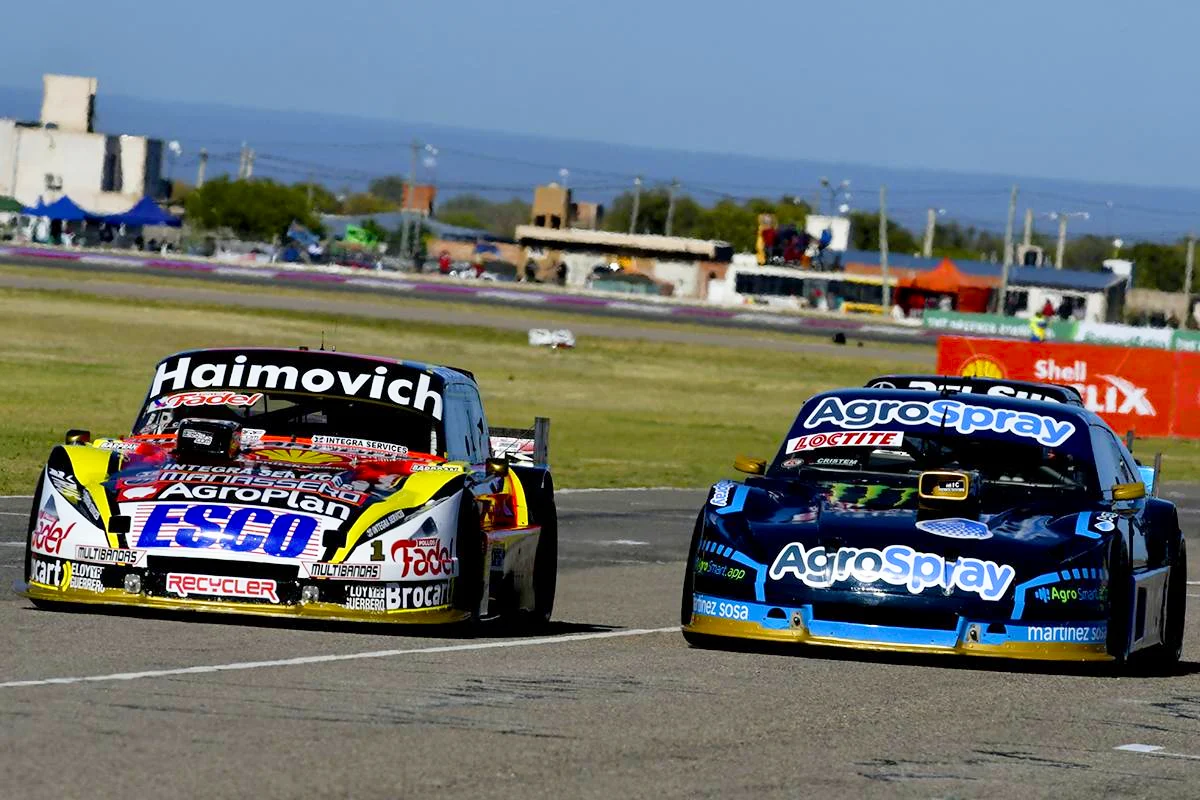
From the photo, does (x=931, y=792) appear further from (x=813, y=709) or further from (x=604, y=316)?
(x=604, y=316)

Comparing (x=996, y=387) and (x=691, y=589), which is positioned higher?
(x=996, y=387)

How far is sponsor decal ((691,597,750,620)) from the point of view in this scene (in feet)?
36.6

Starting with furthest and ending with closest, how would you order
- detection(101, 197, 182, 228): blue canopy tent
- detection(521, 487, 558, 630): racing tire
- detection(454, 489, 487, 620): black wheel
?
detection(101, 197, 182, 228): blue canopy tent
detection(521, 487, 558, 630): racing tire
detection(454, 489, 487, 620): black wheel

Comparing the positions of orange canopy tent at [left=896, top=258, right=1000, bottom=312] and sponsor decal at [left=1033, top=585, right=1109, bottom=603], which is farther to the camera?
orange canopy tent at [left=896, top=258, right=1000, bottom=312]

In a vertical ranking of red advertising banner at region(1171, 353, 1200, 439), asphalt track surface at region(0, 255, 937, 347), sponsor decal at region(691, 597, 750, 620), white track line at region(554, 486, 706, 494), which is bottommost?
asphalt track surface at region(0, 255, 937, 347)

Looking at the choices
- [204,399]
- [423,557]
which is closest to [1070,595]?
[423,557]

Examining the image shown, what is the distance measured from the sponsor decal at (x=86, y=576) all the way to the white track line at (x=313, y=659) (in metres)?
1.42

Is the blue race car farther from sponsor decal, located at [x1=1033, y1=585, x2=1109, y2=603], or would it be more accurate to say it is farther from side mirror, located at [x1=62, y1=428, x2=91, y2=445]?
side mirror, located at [x1=62, y1=428, x2=91, y2=445]

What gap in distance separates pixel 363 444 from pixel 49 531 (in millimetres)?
1895

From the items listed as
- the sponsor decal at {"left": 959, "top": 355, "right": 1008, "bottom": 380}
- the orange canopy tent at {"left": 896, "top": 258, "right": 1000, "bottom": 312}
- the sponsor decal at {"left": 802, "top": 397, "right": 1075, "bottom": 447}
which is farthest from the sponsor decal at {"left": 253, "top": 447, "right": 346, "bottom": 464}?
the orange canopy tent at {"left": 896, "top": 258, "right": 1000, "bottom": 312}

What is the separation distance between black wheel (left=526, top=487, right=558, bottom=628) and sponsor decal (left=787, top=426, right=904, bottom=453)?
1385 millimetres

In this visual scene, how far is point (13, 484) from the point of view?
72.7 ft

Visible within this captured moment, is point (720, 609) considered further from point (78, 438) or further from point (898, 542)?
point (78, 438)

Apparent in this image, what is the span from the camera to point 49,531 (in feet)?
36.5
